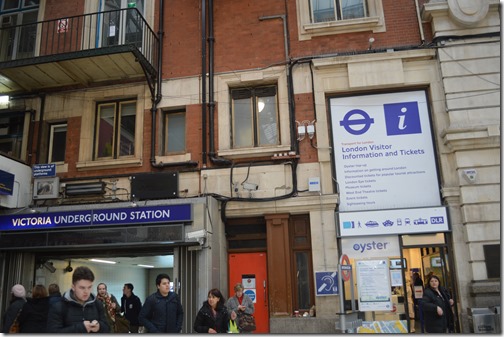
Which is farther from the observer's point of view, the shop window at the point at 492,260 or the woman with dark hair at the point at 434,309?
the shop window at the point at 492,260

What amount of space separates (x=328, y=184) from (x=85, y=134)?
690cm

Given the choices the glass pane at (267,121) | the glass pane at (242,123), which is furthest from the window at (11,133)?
the glass pane at (267,121)

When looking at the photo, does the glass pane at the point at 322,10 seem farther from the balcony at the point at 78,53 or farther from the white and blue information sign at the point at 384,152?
the balcony at the point at 78,53

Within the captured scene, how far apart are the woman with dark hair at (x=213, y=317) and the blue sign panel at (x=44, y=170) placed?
24.6ft

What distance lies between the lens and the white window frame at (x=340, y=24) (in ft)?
39.9

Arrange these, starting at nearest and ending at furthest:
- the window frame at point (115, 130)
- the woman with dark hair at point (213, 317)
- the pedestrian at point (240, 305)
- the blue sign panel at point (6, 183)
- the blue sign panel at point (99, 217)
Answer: the woman with dark hair at point (213, 317) < the pedestrian at point (240, 305) < the blue sign panel at point (99, 217) < the blue sign panel at point (6, 183) < the window frame at point (115, 130)

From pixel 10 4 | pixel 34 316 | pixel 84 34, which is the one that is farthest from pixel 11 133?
pixel 34 316

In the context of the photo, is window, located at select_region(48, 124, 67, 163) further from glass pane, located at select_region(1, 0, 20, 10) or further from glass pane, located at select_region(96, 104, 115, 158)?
glass pane, located at select_region(1, 0, 20, 10)

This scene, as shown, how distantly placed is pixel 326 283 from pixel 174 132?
5.76m

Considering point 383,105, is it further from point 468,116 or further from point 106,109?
point 106,109

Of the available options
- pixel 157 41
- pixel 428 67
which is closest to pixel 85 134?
pixel 157 41

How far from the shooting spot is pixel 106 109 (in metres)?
13.5

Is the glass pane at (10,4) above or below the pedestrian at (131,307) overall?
above

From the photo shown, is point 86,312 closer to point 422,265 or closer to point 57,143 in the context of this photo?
point 422,265
